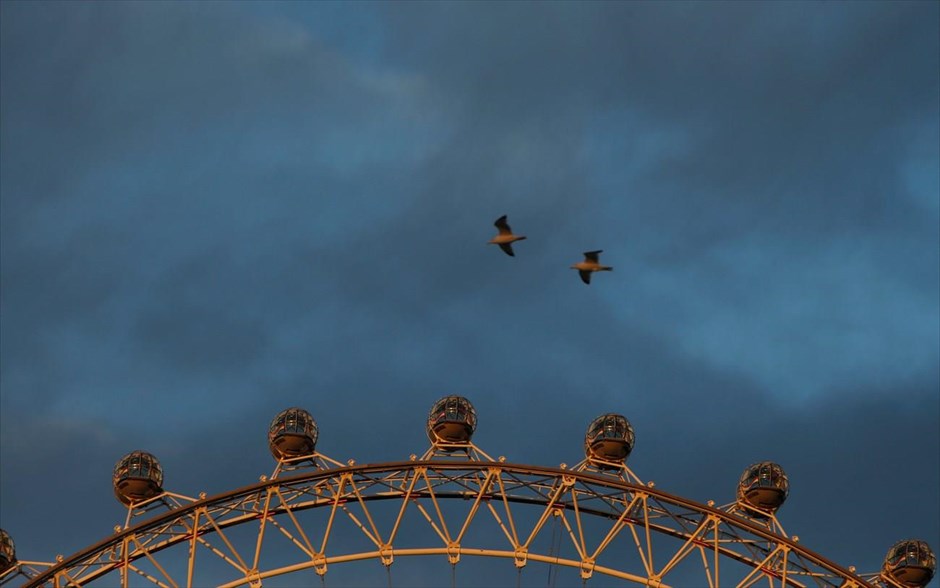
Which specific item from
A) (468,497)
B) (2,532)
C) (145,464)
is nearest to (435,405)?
(468,497)

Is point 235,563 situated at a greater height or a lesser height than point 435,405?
lesser

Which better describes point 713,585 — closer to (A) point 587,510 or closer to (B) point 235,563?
(A) point 587,510

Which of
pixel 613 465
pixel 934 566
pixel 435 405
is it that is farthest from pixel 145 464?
pixel 934 566

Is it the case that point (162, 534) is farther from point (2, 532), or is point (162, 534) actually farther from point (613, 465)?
point (613, 465)

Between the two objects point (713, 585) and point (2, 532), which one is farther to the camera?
point (2, 532)

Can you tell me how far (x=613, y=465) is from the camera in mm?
72875

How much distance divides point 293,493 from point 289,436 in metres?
1.68

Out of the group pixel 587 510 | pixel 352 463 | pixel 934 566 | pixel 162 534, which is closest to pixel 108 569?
pixel 162 534

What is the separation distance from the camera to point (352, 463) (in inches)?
2813

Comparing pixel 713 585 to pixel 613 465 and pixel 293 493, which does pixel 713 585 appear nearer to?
pixel 613 465

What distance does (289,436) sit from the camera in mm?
72688

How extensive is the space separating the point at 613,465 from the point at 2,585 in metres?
17.6

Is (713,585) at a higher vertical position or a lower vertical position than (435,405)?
lower

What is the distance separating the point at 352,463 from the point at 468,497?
330 cm
